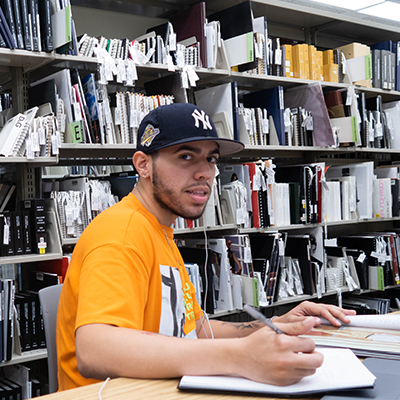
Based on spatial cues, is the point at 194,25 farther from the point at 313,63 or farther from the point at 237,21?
the point at 313,63

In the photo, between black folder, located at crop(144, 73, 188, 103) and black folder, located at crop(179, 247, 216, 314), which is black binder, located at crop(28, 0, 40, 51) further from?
black folder, located at crop(179, 247, 216, 314)

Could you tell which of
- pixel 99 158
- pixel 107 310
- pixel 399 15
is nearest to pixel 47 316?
pixel 107 310

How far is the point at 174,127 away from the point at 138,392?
0.62m

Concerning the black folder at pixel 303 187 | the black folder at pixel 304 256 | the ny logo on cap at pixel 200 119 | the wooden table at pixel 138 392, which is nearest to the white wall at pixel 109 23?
the black folder at pixel 303 187

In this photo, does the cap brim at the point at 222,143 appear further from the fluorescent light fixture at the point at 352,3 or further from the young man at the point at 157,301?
the fluorescent light fixture at the point at 352,3

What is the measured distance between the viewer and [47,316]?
4.64 feet

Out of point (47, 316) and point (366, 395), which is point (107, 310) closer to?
point (366, 395)

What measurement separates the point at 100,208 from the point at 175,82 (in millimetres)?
812

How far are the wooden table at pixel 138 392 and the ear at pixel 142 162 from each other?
1.88 feet

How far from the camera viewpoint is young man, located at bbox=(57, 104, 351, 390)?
815 mm

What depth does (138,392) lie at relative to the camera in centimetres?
80

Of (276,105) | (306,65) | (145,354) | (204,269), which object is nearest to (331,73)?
(306,65)

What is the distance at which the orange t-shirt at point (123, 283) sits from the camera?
0.92 metres

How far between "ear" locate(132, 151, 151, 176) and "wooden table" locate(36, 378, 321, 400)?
1.88 feet
